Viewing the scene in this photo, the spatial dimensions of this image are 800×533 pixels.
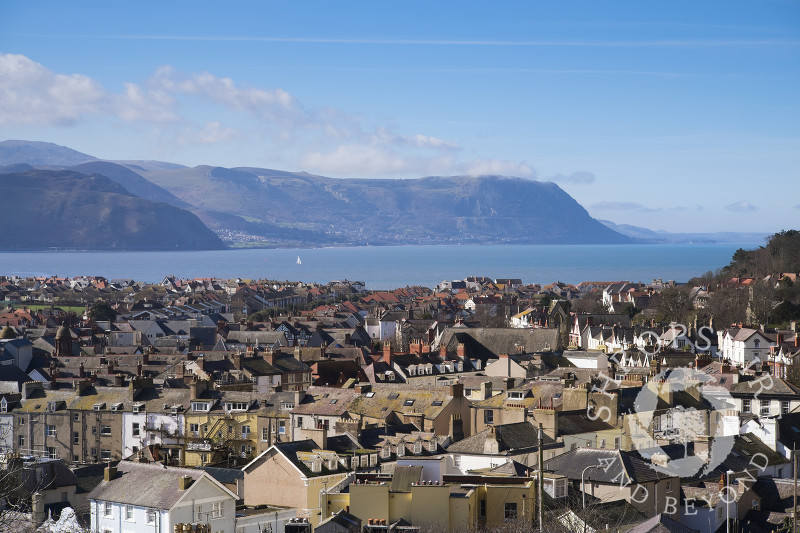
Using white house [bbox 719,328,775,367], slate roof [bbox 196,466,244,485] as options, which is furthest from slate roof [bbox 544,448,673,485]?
white house [bbox 719,328,775,367]

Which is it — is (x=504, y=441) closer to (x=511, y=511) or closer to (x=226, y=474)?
(x=226, y=474)

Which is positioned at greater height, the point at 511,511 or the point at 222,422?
the point at 511,511

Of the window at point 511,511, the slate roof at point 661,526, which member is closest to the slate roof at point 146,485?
the window at point 511,511

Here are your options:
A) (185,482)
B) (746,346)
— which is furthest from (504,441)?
(746,346)

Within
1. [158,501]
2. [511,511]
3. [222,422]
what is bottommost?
[222,422]

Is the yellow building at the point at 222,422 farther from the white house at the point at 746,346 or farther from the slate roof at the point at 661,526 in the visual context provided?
the white house at the point at 746,346

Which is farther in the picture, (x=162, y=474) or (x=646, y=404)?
(x=646, y=404)

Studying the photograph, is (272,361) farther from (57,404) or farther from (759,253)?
(759,253)

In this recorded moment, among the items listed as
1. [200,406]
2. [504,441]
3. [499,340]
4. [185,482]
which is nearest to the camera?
[185,482]

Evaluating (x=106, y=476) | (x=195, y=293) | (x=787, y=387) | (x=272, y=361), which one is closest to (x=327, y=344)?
(x=272, y=361)
